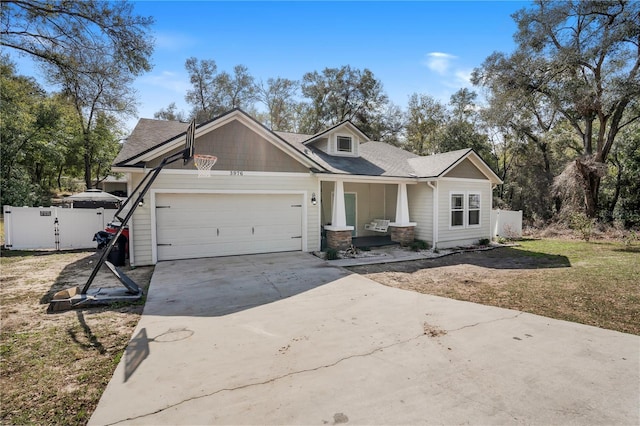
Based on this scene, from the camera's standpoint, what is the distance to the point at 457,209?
14.3 metres

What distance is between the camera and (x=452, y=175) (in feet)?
45.5

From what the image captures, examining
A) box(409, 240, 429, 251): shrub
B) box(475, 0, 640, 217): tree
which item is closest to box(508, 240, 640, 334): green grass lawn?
box(409, 240, 429, 251): shrub

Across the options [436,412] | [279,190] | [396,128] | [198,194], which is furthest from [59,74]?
[396,128]

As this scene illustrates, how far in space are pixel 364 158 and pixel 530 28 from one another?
46.9ft

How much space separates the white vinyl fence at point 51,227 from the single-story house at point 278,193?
13.4 ft

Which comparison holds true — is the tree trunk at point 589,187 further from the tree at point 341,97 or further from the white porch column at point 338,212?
the tree at point 341,97

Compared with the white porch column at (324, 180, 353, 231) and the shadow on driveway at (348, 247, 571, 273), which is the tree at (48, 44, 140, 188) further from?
the shadow on driveway at (348, 247, 571, 273)

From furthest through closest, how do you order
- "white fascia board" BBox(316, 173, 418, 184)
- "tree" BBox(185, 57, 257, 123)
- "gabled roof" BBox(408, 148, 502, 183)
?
"tree" BBox(185, 57, 257, 123) → "gabled roof" BBox(408, 148, 502, 183) → "white fascia board" BBox(316, 173, 418, 184)

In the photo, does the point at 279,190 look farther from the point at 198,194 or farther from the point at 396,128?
the point at 396,128

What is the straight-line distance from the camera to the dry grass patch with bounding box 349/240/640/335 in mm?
6180

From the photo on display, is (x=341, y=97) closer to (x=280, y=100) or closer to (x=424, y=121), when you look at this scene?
(x=280, y=100)

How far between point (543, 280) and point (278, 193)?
8117mm

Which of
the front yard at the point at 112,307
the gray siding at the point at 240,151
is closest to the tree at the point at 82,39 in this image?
the gray siding at the point at 240,151

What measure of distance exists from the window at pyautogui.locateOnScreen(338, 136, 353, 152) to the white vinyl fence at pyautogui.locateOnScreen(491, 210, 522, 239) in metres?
8.13
